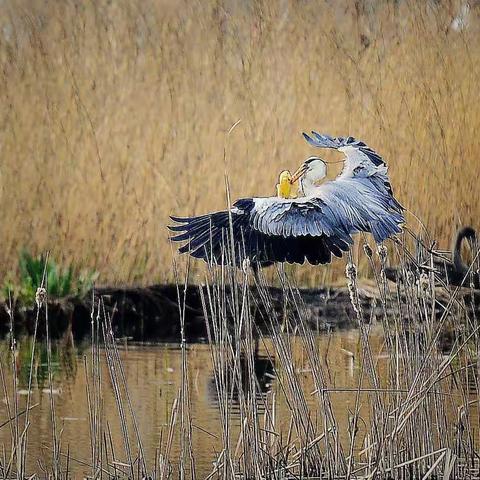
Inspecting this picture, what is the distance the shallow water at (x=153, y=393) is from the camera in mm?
3416

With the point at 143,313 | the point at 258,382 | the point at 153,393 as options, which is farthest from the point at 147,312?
the point at 258,382

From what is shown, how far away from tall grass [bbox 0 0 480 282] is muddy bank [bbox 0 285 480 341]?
0.82 feet

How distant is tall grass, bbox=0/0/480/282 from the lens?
6.99 metres

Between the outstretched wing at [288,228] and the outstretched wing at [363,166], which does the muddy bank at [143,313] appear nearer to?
the outstretched wing at [363,166]

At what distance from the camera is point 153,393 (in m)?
4.26

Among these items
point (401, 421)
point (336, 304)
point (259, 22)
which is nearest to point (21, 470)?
point (401, 421)

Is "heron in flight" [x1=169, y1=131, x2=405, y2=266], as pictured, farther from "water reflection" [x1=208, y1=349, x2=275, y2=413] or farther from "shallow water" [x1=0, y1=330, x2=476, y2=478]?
"water reflection" [x1=208, y1=349, x2=275, y2=413]

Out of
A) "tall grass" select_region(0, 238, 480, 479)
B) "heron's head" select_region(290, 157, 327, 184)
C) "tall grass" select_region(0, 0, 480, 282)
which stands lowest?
"tall grass" select_region(0, 238, 480, 479)

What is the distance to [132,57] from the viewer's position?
25.0 feet

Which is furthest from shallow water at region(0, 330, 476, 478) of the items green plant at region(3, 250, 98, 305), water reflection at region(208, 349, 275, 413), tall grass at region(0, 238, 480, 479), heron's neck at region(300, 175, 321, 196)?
green plant at region(3, 250, 98, 305)

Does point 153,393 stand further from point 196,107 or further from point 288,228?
point 196,107

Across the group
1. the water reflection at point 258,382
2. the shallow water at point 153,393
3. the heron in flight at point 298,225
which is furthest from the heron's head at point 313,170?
the water reflection at point 258,382

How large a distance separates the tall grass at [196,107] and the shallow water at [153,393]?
1386 millimetres

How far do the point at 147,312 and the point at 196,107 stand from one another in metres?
1.50
